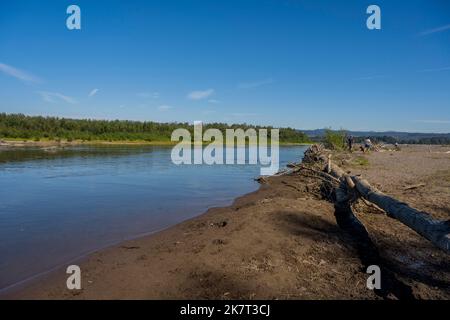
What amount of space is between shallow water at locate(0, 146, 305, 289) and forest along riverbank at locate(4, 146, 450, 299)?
98 centimetres

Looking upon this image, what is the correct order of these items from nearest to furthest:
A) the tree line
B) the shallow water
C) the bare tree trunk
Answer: the bare tree trunk
the shallow water
the tree line

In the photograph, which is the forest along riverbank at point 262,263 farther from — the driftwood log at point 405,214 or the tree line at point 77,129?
the tree line at point 77,129

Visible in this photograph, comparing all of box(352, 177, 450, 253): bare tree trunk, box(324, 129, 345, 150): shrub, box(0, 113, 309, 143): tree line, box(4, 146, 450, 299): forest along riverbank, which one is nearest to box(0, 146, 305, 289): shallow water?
box(4, 146, 450, 299): forest along riverbank

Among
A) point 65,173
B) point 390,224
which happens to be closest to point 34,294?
point 390,224

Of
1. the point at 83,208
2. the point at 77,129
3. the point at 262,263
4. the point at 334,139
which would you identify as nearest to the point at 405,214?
the point at 262,263

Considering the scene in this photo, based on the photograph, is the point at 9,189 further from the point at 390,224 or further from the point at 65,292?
the point at 390,224

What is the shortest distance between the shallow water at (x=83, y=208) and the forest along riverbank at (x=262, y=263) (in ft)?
3.23

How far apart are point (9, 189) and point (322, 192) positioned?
11.8 m

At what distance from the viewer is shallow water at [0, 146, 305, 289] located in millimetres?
7303

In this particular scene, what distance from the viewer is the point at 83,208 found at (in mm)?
11516

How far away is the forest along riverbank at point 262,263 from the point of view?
476 centimetres

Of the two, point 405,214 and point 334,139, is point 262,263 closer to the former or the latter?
point 405,214

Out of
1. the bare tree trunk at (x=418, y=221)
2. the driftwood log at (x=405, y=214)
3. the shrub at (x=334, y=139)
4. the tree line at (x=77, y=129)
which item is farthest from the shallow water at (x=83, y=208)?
the tree line at (x=77, y=129)

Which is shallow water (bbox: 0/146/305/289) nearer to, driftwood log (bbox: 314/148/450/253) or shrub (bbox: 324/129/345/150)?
driftwood log (bbox: 314/148/450/253)
